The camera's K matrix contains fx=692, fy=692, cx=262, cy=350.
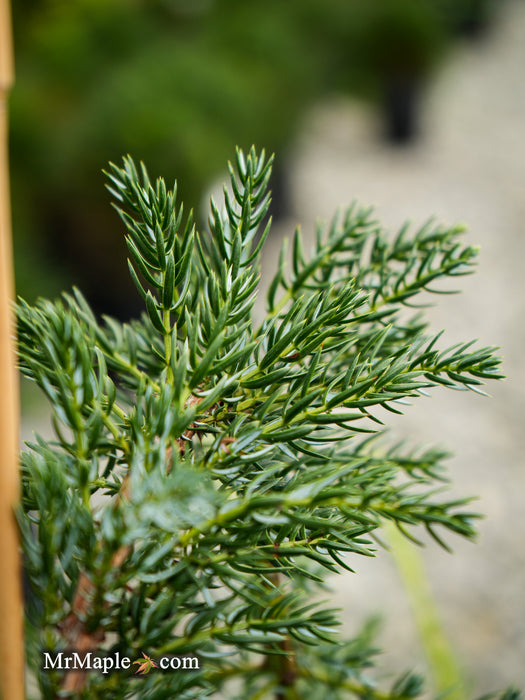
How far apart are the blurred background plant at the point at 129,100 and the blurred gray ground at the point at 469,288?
0.25 metres

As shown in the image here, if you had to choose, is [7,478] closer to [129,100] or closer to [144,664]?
[144,664]

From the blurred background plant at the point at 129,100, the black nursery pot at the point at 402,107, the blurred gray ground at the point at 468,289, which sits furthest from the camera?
the black nursery pot at the point at 402,107

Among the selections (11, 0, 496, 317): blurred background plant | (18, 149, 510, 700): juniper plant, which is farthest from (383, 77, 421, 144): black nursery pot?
(18, 149, 510, 700): juniper plant

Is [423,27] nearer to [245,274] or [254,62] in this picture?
[254,62]

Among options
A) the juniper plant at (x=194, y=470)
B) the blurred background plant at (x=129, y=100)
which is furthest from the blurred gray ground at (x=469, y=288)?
the blurred background plant at (x=129, y=100)

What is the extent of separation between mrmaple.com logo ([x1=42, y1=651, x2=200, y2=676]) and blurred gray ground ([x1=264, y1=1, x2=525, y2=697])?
18 centimetres

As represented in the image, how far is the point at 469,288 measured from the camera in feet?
6.51

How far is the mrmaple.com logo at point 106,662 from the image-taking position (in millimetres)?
239

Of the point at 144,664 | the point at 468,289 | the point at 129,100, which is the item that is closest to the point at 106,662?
the point at 144,664

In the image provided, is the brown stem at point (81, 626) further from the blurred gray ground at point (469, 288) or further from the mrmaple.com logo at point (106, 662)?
the blurred gray ground at point (469, 288)

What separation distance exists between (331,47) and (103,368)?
2.84 metres

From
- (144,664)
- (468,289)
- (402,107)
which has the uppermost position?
(402,107)

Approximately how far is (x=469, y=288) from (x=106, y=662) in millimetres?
1866

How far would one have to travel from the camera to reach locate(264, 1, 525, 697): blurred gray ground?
3.98ft
